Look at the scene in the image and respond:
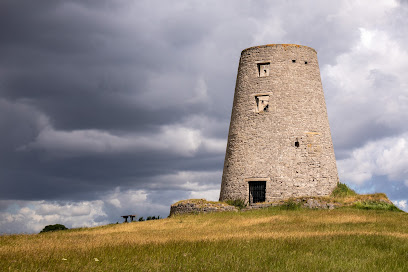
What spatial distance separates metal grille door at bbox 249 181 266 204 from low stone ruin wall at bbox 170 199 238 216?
7.16 feet

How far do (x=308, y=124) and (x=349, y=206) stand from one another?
6.56m

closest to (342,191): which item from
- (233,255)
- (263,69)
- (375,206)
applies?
(375,206)

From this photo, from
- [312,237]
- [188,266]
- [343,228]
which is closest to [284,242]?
[312,237]

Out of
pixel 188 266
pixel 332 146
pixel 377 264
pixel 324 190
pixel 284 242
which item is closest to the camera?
pixel 188 266

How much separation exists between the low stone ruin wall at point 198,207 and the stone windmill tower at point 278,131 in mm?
2065

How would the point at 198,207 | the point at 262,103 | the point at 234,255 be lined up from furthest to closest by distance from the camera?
1. the point at 262,103
2. the point at 198,207
3. the point at 234,255

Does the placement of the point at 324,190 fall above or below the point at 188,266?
above

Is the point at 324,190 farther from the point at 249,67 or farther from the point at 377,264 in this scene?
the point at 377,264

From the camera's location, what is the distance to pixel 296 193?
3105 centimetres

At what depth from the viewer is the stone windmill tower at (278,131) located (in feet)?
103

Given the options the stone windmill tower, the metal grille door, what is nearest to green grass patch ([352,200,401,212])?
the stone windmill tower

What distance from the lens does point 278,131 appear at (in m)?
32.1

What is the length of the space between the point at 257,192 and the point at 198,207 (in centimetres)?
451

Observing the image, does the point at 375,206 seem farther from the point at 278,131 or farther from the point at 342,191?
the point at 278,131
